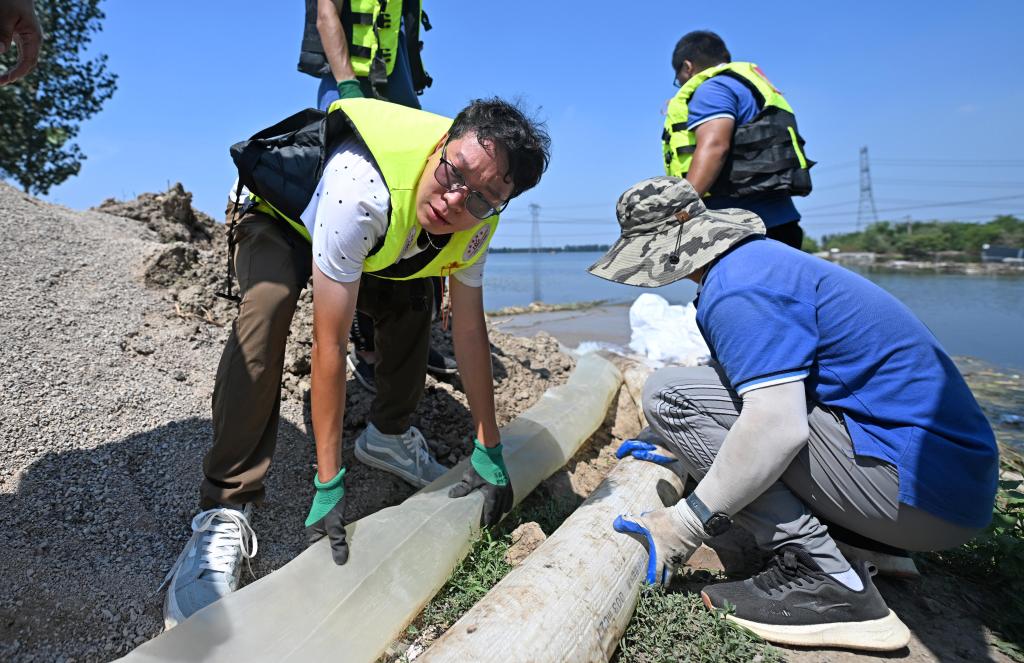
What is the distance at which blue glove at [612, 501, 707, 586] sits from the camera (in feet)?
6.29

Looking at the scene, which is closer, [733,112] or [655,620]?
[655,620]

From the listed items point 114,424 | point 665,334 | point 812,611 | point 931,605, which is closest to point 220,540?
point 114,424

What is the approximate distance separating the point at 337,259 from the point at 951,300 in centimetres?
1163

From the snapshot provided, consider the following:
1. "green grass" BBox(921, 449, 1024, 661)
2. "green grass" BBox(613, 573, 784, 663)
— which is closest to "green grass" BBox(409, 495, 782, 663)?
"green grass" BBox(613, 573, 784, 663)

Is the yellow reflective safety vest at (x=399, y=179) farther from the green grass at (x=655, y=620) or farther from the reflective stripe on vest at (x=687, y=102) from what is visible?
the reflective stripe on vest at (x=687, y=102)

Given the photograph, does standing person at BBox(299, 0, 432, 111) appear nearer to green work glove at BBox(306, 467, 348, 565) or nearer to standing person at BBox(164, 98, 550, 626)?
standing person at BBox(164, 98, 550, 626)

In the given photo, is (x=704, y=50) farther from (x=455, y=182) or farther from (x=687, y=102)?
(x=455, y=182)

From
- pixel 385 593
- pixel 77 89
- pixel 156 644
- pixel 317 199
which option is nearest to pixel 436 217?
pixel 317 199

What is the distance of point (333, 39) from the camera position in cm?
270

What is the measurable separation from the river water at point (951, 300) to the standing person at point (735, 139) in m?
2.69

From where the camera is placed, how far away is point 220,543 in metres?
1.93

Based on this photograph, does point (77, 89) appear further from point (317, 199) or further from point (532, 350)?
point (317, 199)

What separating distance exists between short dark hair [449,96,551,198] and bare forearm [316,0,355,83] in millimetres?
1036

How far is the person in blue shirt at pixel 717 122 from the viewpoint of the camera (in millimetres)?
3139
